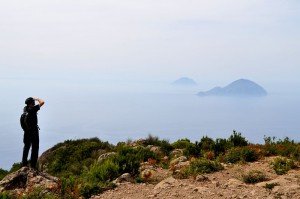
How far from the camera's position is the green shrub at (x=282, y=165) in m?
12.6

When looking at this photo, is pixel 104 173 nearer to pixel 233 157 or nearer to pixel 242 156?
pixel 233 157

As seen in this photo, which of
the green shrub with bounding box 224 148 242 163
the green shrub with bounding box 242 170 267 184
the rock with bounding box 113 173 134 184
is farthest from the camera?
the green shrub with bounding box 224 148 242 163

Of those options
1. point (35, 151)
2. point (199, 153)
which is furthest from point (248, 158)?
point (35, 151)

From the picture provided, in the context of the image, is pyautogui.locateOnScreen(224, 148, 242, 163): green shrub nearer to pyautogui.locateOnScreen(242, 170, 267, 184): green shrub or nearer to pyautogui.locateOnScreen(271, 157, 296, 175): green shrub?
pyautogui.locateOnScreen(271, 157, 296, 175): green shrub

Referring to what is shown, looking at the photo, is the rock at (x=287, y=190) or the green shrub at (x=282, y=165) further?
the green shrub at (x=282, y=165)

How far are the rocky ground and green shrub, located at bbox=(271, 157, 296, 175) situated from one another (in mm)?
160

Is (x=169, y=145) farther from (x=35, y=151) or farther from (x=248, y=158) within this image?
(x=35, y=151)

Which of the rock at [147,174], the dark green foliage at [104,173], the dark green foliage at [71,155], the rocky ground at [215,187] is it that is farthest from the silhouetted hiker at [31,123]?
the dark green foliage at [71,155]

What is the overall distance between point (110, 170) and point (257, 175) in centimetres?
480

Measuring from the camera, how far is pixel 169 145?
1964 centimetres

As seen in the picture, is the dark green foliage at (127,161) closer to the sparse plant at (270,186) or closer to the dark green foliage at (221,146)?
the dark green foliage at (221,146)

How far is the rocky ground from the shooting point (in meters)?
10.7

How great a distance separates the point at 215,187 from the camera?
37.8 ft

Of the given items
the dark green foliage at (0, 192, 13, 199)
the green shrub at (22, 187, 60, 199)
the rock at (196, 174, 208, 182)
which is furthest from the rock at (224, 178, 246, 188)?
the dark green foliage at (0, 192, 13, 199)
